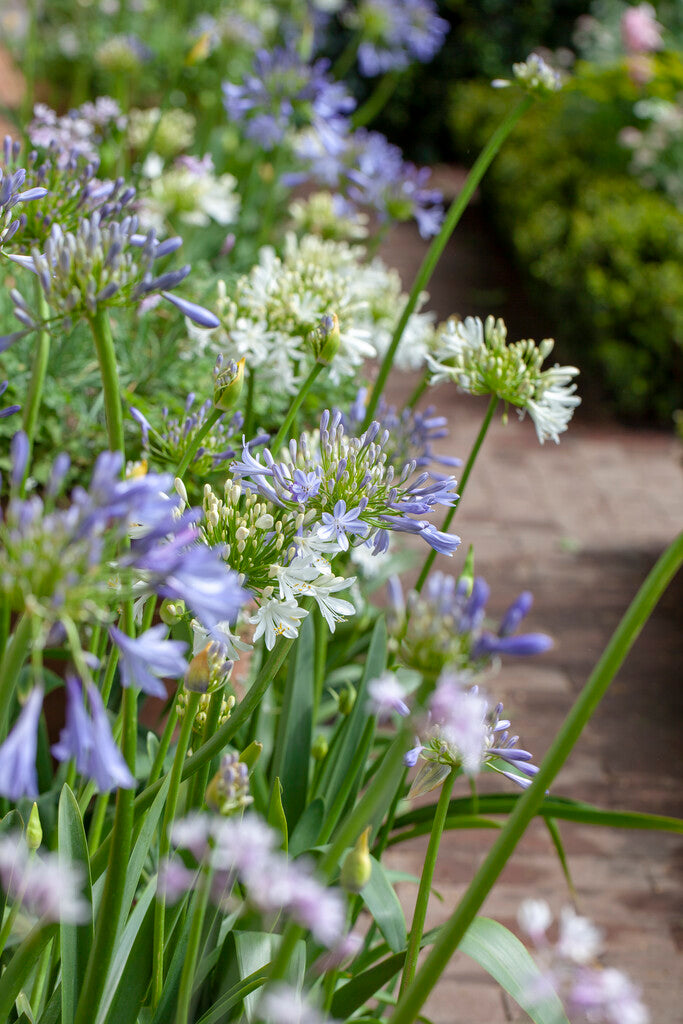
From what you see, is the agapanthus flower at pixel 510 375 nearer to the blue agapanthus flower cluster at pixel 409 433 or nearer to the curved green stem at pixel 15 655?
the blue agapanthus flower cluster at pixel 409 433

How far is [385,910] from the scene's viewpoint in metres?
1.30

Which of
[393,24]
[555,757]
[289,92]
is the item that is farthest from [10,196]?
[393,24]

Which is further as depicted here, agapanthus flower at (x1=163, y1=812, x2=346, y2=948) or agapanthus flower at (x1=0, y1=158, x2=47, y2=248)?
agapanthus flower at (x1=0, y1=158, x2=47, y2=248)

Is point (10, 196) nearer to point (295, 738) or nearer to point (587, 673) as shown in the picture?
point (295, 738)

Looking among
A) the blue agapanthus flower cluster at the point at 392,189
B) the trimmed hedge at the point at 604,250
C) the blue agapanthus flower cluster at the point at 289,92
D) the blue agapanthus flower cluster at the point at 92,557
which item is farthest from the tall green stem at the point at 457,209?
the trimmed hedge at the point at 604,250

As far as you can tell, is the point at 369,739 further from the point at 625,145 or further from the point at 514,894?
the point at 625,145

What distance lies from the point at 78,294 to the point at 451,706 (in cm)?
47

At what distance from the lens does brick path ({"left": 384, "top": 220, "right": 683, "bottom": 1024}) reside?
235cm

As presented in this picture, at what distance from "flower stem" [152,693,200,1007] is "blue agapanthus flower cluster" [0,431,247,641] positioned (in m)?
0.30

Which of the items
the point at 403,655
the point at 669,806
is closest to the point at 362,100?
the point at 669,806

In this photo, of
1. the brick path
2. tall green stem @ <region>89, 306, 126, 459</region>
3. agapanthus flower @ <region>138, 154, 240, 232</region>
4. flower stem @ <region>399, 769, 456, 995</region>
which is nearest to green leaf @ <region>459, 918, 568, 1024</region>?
flower stem @ <region>399, 769, 456, 995</region>

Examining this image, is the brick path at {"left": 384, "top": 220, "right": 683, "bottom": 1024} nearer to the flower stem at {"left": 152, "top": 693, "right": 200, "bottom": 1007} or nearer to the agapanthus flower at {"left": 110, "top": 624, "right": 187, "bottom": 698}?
the flower stem at {"left": 152, "top": 693, "right": 200, "bottom": 1007}

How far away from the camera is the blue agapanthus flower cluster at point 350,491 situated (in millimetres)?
1037

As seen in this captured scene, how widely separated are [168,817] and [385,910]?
425 mm
